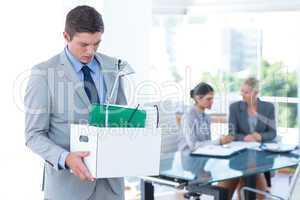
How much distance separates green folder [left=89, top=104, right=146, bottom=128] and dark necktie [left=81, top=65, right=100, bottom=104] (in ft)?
0.37

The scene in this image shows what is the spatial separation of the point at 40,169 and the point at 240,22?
318cm

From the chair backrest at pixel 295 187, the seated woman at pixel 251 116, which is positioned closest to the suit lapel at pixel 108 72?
the chair backrest at pixel 295 187

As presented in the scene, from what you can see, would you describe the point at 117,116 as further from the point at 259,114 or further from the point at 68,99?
the point at 259,114

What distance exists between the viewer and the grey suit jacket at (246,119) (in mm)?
4449

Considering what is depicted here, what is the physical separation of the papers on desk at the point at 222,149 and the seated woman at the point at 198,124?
0.09 metres

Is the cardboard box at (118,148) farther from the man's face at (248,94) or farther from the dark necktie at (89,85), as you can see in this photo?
the man's face at (248,94)

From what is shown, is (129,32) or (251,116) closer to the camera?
(129,32)

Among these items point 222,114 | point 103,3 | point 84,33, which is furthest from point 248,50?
point 84,33

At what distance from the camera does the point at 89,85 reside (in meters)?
1.77

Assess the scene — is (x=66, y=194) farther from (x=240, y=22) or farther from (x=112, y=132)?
(x=240, y=22)

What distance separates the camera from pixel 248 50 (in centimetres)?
574

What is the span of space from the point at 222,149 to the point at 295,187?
667mm

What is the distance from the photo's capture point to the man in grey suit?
1.65 m

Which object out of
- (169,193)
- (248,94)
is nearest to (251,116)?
(248,94)
